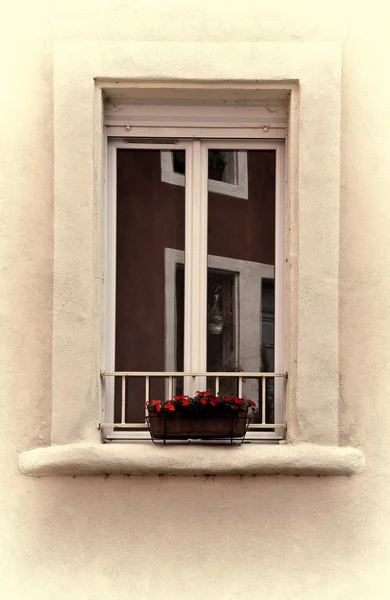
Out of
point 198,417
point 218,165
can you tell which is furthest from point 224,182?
point 198,417

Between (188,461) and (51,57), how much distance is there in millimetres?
2536

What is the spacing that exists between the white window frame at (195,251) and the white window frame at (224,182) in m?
0.05

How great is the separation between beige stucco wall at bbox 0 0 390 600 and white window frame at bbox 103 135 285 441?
0.43m

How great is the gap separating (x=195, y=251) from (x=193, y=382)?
0.81 meters

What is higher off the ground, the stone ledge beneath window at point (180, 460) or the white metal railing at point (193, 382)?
the white metal railing at point (193, 382)

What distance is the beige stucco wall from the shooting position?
19.7 feet

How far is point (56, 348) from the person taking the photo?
6.02 meters

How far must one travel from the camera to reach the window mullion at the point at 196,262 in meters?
6.36

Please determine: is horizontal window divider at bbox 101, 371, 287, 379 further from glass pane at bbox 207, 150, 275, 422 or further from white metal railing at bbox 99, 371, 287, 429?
glass pane at bbox 207, 150, 275, 422

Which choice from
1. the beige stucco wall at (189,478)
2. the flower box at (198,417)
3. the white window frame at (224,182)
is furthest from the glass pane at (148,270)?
the beige stucco wall at (189,478)

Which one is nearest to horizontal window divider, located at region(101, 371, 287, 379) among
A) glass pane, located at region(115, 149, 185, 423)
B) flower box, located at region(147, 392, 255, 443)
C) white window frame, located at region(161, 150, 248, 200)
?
glass pane, located at region(115, 149, 185, 423)

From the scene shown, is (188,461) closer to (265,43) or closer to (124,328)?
(124,328)

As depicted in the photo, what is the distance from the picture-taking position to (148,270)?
642cm

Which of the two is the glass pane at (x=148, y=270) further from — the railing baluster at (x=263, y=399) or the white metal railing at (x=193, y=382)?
the railing baluster at (x=263, y=399)
